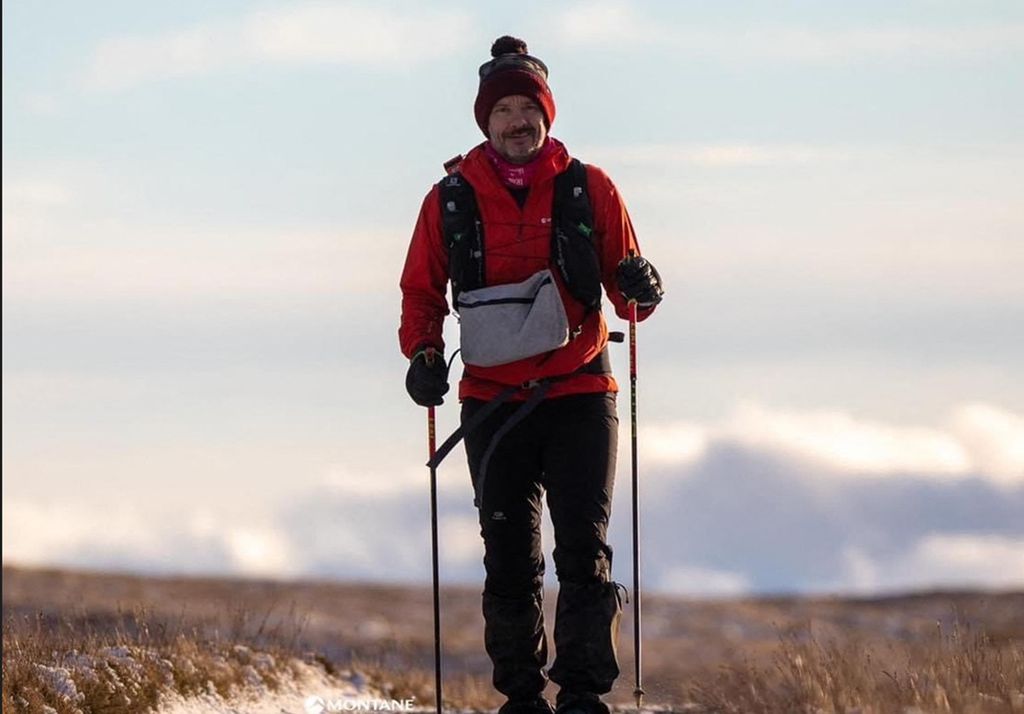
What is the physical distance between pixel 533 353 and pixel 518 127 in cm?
120

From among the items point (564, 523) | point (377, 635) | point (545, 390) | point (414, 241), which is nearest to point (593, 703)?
point (564, 523)

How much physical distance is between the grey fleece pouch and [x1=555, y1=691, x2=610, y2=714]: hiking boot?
1.80 meters

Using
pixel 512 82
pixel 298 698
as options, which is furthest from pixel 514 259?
pixel 298 698

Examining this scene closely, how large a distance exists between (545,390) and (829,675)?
7.08 ft

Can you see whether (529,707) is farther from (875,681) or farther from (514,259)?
(514,259)

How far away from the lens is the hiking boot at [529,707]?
940 cm

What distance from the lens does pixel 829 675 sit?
9312mm

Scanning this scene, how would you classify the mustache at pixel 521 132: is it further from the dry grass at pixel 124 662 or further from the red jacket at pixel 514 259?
the dry grass at pixel 124 662

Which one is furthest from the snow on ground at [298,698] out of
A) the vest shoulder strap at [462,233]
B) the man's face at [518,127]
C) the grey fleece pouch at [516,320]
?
the man's face at [518,127]

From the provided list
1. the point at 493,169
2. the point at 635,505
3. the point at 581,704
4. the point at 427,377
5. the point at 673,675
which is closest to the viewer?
the point at 581,704

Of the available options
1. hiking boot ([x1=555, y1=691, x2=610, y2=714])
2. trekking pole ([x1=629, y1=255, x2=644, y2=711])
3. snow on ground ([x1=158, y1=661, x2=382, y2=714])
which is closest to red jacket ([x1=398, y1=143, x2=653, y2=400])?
trekking pole ([x1=629, y1=255, x2=644, y2=711])

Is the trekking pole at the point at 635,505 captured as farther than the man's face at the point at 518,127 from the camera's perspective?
Yes

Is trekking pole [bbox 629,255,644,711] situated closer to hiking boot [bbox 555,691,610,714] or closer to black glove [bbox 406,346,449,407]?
hiking boot [bbox 555,691,610,714]

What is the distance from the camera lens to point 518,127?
917cm
